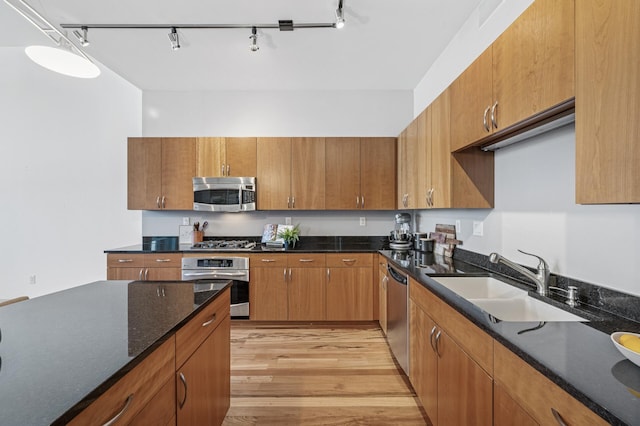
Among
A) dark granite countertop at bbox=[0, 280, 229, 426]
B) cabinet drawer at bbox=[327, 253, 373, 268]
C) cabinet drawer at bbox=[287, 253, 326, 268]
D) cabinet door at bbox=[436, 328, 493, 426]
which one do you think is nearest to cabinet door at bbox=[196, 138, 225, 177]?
cabinet drawer at bbox=[287, 253, 326, 268]

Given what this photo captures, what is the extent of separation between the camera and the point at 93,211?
159 inches

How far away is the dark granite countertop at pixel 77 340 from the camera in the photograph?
1.92 feet

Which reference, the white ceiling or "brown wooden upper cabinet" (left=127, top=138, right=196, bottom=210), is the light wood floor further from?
the white ceiling

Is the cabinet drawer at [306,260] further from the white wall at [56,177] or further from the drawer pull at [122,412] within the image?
the white wall at [56,177]

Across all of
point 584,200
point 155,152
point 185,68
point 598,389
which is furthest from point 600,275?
point 155,152

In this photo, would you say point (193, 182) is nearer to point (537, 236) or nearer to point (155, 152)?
point (155, 152)

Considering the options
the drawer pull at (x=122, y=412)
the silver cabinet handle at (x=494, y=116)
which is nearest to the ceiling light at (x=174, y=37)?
the silver cabinet handle at (x=494, y=116)

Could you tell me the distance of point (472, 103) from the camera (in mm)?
1721

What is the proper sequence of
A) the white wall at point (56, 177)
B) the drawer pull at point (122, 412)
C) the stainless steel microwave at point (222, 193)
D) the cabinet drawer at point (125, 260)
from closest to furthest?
the drawer pull at point (122, 412), the cabinet drawer at point (125, 260), the stainless steel microwave at point (222, 193), the white wall at point (56, 177)

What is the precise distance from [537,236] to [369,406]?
1.56 meters

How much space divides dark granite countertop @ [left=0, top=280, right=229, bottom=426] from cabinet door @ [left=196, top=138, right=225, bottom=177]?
207 centimetres

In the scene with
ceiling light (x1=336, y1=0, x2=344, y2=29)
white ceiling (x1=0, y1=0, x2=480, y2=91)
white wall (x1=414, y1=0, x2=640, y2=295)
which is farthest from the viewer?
white ceiling (x1=0, y1=0, x2=480, y2=91)

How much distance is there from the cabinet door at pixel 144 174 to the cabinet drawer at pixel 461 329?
320cm

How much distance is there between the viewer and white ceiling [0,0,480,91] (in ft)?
6.98
